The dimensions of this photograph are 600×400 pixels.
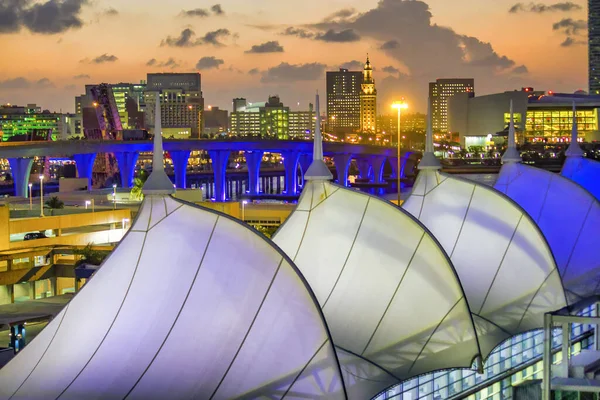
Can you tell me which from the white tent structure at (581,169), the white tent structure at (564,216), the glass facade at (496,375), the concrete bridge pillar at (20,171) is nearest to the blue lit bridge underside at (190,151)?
the concrete bridge pillar at (20,171)

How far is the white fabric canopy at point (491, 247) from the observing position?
32625mm

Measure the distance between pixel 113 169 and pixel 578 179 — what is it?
109987mm

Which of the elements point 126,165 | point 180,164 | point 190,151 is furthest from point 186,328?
point 190,151

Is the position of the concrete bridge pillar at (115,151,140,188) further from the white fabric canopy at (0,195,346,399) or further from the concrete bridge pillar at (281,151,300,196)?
the white fabric canopy at (0,195,346,399)

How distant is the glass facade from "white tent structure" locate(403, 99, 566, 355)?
897mm

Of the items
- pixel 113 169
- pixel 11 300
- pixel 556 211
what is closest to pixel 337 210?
pixel 556 211

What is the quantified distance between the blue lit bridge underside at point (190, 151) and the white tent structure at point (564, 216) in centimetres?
8163

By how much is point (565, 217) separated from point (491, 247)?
30.6 ft

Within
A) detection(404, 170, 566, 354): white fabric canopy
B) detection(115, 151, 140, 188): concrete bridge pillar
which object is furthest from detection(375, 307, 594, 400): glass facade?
detection(115, 151, 140, 188): concrete bridge pillar

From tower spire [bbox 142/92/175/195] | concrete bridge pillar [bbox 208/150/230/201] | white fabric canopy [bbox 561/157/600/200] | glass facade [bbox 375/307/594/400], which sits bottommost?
glass facade [bbox 375/307/594/400]

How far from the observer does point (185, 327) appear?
21.0 meters

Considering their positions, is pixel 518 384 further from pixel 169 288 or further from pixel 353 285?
pixel 169 288

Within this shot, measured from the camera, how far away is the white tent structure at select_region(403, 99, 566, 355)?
3256 centimetres

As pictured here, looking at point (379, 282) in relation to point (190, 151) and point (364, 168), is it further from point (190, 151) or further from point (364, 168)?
point (364, 168)
